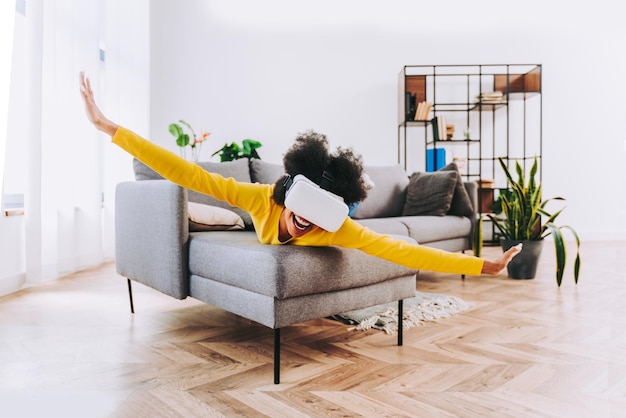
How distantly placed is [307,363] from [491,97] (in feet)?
13.3

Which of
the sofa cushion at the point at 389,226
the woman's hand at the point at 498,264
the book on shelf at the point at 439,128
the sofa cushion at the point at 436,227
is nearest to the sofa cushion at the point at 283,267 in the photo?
the woman's hand at the point at 498,264

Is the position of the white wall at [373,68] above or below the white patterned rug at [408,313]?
above

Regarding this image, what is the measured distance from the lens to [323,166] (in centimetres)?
158

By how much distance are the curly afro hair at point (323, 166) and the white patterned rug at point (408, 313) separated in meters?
0.76

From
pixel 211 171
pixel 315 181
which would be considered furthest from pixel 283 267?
pixel 211 171

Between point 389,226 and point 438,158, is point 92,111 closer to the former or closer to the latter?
point 389,226

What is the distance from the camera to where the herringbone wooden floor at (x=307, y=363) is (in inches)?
53.1

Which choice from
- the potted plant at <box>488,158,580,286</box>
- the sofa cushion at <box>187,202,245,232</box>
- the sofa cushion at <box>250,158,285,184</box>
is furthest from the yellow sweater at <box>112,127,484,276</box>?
the potted plant at <box>488,158,580,286</box>

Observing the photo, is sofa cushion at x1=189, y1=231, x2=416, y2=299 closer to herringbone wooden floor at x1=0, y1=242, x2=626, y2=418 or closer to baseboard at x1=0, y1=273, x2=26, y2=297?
herringbone wooden floor at x1=0, y1=242, x2=626, y2=418

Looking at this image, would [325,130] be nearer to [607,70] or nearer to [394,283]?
[607,70]

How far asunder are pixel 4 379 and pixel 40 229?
1669 mm

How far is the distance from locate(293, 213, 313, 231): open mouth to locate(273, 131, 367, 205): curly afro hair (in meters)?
0.10

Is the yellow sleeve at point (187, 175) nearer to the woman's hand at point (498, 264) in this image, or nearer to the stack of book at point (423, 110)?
the woman's hand at point (498, 264)

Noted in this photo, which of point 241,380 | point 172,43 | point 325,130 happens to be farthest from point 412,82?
point 241,380
